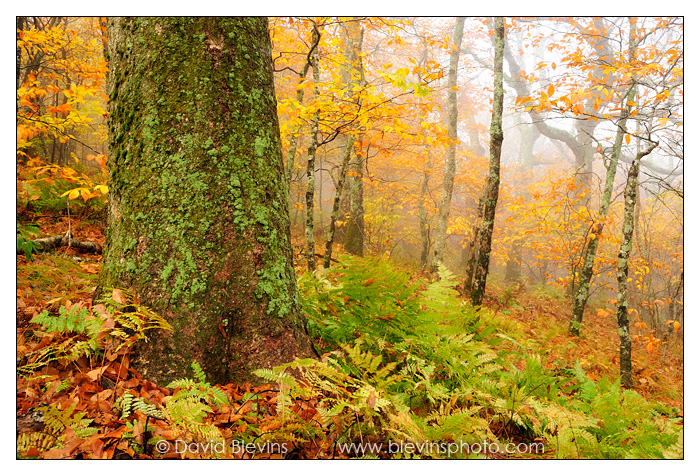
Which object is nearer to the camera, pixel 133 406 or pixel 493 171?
pixel 133 406

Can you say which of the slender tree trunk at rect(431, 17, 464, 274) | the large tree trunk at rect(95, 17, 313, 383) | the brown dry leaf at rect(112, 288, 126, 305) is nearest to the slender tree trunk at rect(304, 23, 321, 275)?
the large tree trunk at rect(95, 17, 313, 383)

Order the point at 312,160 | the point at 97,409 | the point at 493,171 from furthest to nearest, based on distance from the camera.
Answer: the point at 493,171 → the point at 312,160 → the point at 97,409

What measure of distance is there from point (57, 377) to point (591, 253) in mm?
9956

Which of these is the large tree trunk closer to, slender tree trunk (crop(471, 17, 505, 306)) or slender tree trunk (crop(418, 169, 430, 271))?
slender tree trunk (crop(471, 17, 505, 306))

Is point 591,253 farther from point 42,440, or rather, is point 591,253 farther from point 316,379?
point 42,440

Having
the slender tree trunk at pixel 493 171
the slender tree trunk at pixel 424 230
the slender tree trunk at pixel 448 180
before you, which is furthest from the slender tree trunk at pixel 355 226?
the slender tree trunk at pixel 493 171

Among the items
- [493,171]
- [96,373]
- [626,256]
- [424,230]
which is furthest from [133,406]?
[424,230]

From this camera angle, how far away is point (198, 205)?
2186mm

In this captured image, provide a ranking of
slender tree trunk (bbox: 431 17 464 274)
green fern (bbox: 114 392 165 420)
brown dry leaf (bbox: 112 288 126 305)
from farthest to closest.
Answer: slender tree trunk (bbox: 431 17 464 274) → brown dry leaf (bbox: 112 288 126 305) → green fern (bbox: 114 392 165 420)

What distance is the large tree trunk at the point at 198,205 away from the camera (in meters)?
2.13

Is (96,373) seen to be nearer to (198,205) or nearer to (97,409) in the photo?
(97,409)

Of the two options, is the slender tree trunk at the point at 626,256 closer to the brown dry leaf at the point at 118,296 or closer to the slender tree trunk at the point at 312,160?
the slender tree trunk at the point at 312,160

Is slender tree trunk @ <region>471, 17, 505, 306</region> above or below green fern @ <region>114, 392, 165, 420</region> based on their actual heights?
above

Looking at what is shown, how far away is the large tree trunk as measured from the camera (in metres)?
2.13
